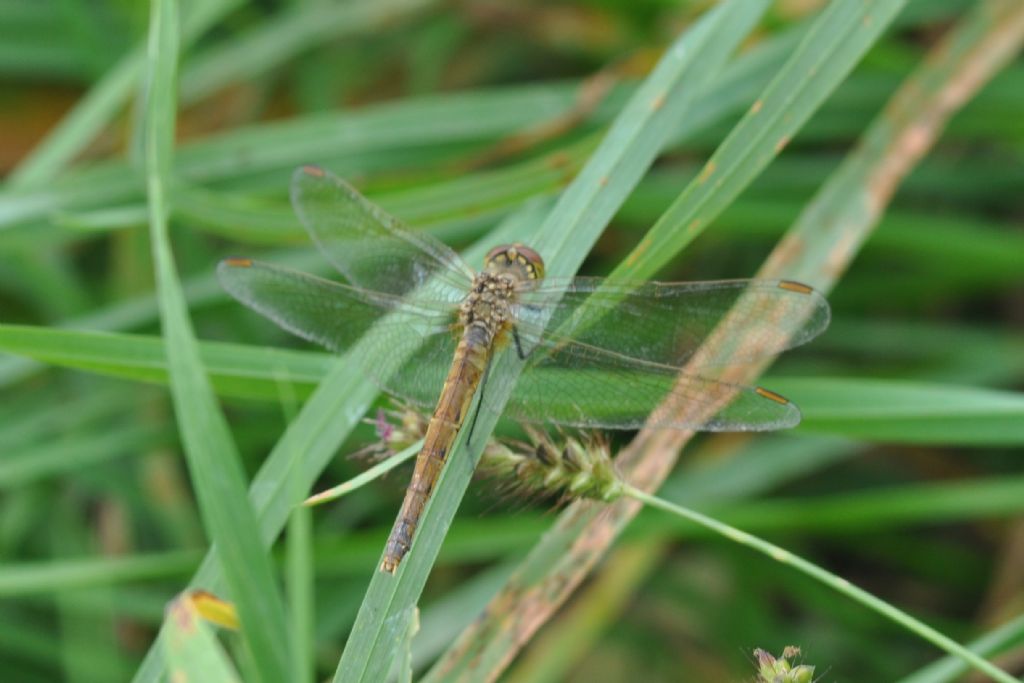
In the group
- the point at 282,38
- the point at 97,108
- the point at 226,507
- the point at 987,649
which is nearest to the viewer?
the point at 226,507

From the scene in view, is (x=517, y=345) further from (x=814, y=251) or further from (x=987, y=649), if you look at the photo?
(x=987, y=649)

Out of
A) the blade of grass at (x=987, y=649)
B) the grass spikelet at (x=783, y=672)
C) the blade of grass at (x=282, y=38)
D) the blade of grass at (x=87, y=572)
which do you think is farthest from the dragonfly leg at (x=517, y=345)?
the blade of grass at (x=282, y=38)

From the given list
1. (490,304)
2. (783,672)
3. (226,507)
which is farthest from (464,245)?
(783,672)

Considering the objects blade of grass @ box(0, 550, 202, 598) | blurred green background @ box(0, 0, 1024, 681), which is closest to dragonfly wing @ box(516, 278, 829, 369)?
blurred green background @ box(0, 0, 1024, 681)

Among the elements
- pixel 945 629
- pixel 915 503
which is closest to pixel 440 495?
pixel 915 503

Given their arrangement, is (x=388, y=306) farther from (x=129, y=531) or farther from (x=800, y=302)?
(x=129, y=531)

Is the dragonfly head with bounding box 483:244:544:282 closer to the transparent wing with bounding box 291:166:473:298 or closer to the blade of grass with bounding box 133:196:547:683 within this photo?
the transparent wing with bounding box 291:166:473:298
